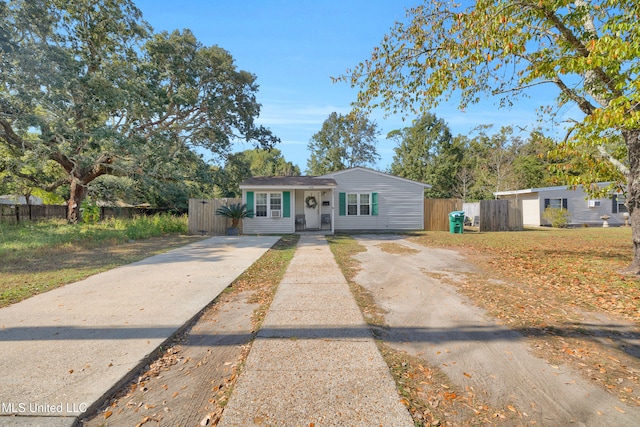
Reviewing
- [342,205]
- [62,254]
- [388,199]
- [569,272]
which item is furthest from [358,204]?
[62,254]

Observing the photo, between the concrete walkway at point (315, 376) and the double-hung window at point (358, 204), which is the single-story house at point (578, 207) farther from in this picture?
the concrete walkway at point (315, 376)

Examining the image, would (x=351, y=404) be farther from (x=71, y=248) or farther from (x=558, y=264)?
(x=71, y=248)

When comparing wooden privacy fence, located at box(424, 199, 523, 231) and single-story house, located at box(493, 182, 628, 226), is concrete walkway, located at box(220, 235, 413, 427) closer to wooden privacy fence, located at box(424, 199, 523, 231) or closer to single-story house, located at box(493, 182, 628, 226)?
wooden privacy fence, located at box(424, 199, 523, 231)

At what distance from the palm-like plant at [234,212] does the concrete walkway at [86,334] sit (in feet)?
26.2

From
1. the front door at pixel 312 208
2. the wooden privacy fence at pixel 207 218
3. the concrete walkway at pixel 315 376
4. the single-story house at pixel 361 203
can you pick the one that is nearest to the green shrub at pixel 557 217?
the single-story house at pixel 361 203

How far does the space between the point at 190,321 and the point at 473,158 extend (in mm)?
35898

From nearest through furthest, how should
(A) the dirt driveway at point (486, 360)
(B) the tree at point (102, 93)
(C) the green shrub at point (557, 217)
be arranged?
(A) the dirt driveway at point (486, 360) < (B) the tree at point (102, 93) < (C) the green shrub at point (557, 217)

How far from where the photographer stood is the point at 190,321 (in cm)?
376

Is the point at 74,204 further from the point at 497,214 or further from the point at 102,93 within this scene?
the point at 497,214

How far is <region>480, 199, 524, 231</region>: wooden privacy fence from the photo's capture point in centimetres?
1727

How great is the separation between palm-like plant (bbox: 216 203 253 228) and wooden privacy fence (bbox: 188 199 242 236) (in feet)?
1.37

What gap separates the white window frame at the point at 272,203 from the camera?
15.3 meters

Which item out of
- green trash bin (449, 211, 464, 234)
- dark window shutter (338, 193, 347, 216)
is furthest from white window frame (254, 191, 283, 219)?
green trash bin (449, 211, 464, 234)

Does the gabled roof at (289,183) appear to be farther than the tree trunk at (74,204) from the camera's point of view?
No
